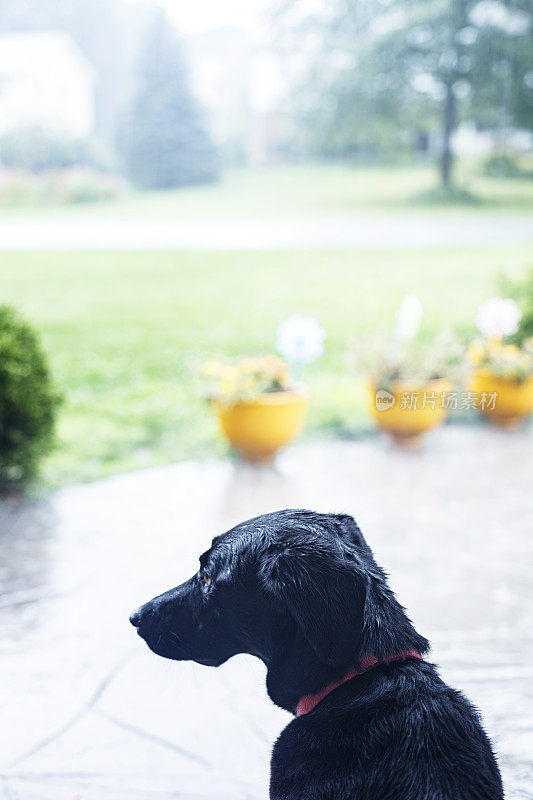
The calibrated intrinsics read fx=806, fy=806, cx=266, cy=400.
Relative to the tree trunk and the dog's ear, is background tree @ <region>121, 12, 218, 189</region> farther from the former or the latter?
the dog's ear

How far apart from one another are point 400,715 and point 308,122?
137 inches

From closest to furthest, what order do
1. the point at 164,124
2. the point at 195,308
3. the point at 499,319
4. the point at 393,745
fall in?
1. the point at 393,745
2. the point at 164,124
3. the point at 499,319
4. the point at 195,308

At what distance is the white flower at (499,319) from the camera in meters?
3.87

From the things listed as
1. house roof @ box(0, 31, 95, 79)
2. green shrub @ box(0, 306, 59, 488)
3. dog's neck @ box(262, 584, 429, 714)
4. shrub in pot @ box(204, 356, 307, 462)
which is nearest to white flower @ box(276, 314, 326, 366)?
shrub in pot @ box(204, 356, 307, 462)

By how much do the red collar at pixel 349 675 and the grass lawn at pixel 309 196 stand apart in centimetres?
322

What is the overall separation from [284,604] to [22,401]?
6.74 feet

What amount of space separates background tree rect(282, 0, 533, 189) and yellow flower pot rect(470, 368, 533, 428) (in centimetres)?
104

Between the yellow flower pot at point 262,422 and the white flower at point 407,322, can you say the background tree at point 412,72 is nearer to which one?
the white flower at point 407,322

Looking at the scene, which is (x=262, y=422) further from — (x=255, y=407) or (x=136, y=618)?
(x=136, y=618)

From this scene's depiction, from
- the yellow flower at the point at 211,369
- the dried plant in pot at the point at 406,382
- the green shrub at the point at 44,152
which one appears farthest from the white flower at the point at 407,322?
the green shrub at the point at 44,152

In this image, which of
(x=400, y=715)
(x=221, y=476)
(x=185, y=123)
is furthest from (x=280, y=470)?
(x=400, y=715)

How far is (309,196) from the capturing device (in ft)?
13.6

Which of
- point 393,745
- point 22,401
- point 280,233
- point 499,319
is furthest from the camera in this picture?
point 280,233

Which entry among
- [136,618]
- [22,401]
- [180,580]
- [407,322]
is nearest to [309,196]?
[407,322]
